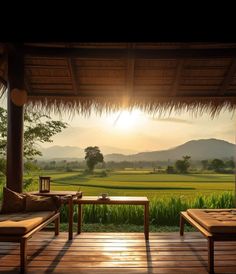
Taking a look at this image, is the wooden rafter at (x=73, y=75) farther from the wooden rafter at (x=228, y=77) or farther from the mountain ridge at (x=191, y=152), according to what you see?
the mountain ridge at (x=191, y=152)

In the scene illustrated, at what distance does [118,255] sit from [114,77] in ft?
8.30

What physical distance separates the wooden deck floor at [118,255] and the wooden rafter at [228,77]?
2.12 meters

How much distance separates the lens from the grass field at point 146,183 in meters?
7.76

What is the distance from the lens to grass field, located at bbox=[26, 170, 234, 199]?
25.4ft

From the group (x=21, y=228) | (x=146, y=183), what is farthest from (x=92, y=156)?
(x=21, y=228)

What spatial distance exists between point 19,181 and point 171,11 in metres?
3.30

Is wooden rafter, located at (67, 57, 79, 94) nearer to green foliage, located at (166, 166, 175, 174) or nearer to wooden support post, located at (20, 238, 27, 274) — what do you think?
wooden support post, located at (20, 238, 27, 274)

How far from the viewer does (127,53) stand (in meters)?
4.30

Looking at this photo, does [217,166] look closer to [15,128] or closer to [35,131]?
[35,131]

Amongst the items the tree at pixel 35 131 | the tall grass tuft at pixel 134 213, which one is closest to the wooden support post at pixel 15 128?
the tall grass tuft at pixel 134 213

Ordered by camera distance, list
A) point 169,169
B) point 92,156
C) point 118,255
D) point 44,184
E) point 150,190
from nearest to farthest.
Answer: point 118,255, point 44,184, point 92,156, point 169,169, point 150,190

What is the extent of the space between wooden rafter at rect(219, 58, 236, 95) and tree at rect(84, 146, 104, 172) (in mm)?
2972

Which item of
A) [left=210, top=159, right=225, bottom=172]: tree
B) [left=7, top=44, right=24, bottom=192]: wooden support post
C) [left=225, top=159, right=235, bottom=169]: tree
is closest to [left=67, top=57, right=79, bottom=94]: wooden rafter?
[left=7, top=44, right=24, bottom=192]: wooden support post

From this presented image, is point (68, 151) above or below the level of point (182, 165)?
above
